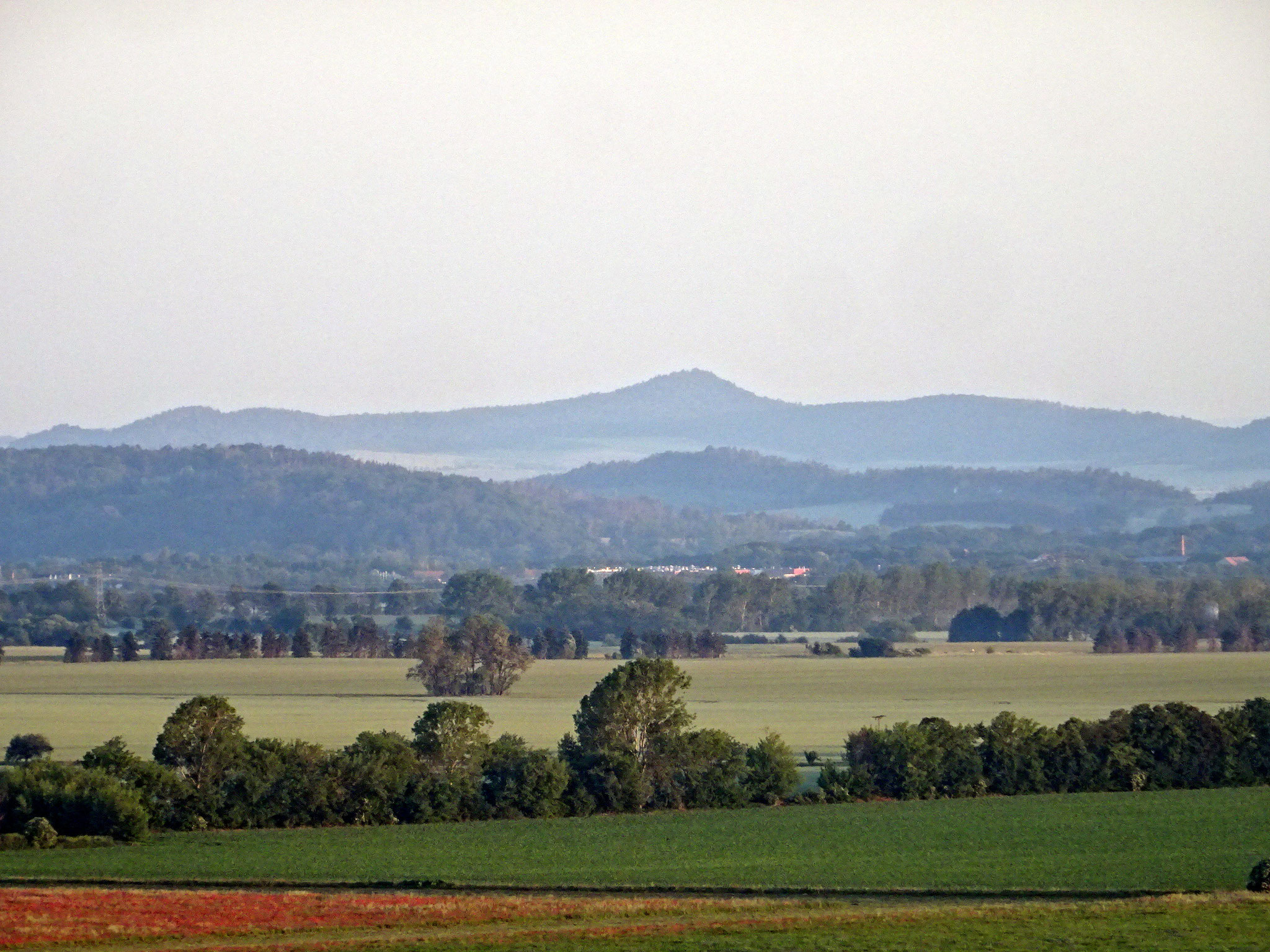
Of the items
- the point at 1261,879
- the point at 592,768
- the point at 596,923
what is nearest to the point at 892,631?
the point at 592,768

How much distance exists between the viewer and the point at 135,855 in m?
46.1

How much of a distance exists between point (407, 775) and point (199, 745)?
5893 mm

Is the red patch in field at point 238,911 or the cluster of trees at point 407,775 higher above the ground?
the cluster of trees at point 407,775

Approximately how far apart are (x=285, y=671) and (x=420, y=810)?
215 feet

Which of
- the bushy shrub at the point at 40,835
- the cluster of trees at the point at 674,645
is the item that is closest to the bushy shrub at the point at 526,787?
the bushy shrub at the point at 40,835

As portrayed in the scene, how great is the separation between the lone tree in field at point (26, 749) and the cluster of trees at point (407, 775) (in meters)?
10.6

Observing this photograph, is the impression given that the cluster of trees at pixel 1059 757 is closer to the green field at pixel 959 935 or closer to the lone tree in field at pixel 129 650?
the green field at pixel 959 935

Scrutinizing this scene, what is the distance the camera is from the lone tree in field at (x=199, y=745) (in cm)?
5303

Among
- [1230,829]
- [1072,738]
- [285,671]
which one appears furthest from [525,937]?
[285,671]

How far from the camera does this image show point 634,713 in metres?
58.9

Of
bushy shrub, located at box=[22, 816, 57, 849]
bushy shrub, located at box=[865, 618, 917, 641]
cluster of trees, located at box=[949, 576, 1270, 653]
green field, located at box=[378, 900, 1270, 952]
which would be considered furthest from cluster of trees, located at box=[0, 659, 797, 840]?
bushy shrub, located at box=[865, 618, 917, 641]

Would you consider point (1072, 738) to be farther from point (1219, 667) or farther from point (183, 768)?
point (1219, 667)

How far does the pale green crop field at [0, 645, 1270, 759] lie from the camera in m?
77.9

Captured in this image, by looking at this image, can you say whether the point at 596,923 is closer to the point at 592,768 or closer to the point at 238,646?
the point at 592,768
